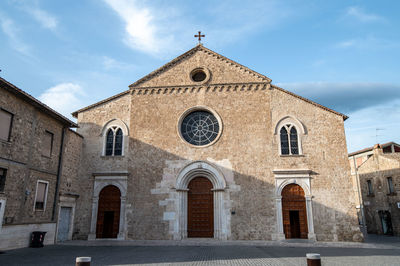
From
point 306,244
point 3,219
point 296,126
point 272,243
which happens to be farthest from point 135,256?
point 296,126

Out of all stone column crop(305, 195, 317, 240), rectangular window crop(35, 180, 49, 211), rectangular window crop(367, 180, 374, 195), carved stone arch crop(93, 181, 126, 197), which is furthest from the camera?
rectangular window crop(367, 180, 374, 195)

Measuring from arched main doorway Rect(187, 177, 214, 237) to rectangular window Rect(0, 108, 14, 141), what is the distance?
990 cm

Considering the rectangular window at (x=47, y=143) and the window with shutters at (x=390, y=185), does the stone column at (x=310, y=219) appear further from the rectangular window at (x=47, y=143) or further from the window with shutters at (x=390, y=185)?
the rectangular window at (x=47, y=143)

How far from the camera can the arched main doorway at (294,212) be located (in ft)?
53.9

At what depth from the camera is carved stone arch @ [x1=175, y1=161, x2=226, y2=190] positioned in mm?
17281

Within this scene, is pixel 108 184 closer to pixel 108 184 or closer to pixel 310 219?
pixel 108 184

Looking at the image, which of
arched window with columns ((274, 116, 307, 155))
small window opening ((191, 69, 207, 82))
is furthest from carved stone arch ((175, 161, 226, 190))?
small window opening ((191, 69, 207, 82))

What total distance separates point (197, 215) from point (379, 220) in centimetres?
1568

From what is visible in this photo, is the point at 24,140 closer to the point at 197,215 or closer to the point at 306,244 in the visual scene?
the point at 197,215

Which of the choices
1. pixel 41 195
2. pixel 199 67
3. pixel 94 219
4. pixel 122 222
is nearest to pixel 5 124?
pixel 41 195

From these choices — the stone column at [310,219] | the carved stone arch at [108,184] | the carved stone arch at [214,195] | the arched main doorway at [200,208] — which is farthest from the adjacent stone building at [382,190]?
the carved stone arch at [108,184]

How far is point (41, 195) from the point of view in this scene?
14766 millimetres

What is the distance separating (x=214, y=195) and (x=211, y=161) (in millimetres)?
2028

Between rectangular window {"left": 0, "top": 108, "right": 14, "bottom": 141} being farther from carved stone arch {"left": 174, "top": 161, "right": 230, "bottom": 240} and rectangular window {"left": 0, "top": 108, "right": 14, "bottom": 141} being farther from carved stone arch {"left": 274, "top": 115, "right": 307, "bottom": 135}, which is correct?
carved stone arch {"left": 274, "top": 115, "right": 307, "bottom": 135}
